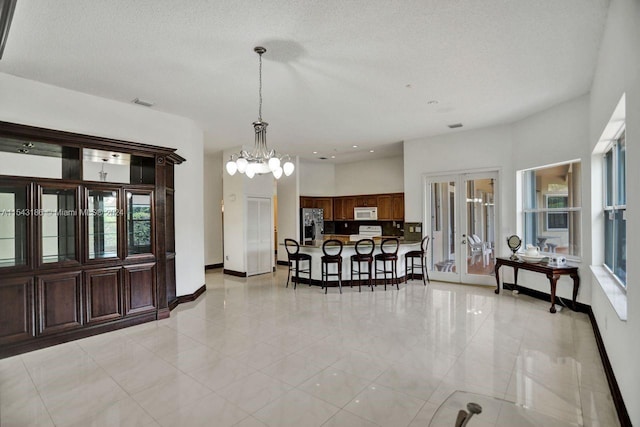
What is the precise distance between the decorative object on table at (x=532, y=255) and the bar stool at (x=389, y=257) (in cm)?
211

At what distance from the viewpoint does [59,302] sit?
3732mm

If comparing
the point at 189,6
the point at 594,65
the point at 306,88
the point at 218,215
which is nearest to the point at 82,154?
the point at 189,6

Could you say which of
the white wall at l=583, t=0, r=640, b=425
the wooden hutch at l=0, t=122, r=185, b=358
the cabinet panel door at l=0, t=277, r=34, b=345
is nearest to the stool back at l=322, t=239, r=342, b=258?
the wooden hutch at l=0, t=122, r=185, b=358

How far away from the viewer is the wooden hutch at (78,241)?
11.4ft

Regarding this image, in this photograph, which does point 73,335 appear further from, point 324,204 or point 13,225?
point 324,204

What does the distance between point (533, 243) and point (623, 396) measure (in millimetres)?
3718

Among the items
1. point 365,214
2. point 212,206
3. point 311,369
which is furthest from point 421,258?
point 212,206

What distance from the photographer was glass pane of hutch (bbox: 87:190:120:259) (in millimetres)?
4039

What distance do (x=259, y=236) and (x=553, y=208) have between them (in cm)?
587

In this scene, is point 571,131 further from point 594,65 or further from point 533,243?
point 533,243

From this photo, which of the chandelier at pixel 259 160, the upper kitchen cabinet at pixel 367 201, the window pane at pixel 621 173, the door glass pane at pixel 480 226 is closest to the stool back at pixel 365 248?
the door glass pane at pixel 480 226

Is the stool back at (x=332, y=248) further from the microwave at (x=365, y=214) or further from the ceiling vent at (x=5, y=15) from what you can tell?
the ceiling vent at (x=5, y=15)

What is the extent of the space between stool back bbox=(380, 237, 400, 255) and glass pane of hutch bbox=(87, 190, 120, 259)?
172 inches

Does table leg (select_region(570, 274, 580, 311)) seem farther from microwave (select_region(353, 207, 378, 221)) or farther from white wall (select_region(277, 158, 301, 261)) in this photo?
white wall (select_region(277, 158, 301, 261))
